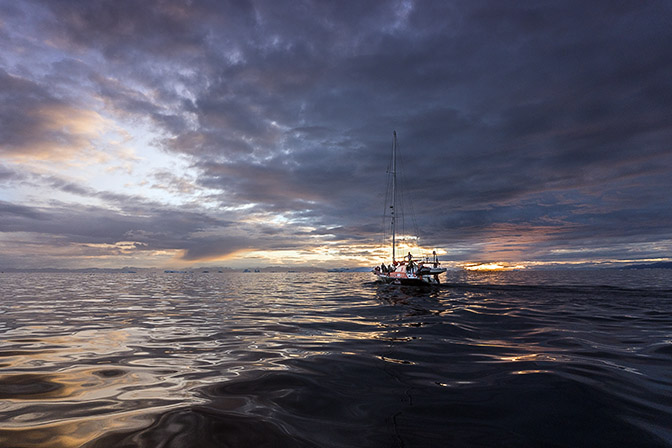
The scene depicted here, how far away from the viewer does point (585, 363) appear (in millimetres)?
7832

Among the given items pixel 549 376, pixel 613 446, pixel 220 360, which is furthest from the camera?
pixel 220 360

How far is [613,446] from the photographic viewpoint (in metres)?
4.02

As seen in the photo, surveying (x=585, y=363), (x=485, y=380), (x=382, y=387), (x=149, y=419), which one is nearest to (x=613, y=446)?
(x=485, y=380)

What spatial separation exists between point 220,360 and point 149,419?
364 centimetres

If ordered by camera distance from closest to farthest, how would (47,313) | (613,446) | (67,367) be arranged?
(613,446) → (67,367) → (47,313)

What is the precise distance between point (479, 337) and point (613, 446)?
768 cm

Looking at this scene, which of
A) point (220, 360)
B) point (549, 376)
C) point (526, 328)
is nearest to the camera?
point (549, 376)

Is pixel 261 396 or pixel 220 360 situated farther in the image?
pixel 220 360

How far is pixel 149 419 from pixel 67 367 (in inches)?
191

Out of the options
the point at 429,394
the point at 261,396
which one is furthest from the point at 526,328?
the point at 261,396

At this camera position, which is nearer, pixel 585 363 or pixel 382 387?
pixel 382 387

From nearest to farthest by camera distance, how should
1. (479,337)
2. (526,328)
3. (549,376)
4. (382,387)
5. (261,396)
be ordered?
(261,396)
(382,387)
(549,376)
(479,337)
(526,328)

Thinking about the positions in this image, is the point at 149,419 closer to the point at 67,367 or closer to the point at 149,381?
the point at 149,381

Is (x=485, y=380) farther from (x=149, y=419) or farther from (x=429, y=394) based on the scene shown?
(x=149, y=419)
